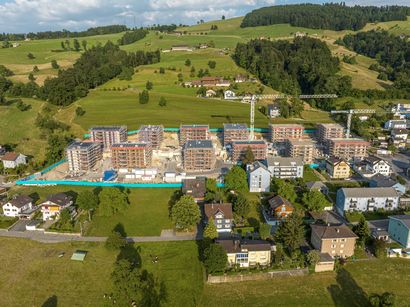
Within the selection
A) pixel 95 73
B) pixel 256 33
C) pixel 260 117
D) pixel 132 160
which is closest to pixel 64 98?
pixel 95 73

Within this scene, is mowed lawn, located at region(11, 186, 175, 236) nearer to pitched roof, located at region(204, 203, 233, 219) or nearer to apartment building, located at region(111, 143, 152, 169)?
pitched roof, located at region(204, 203, 233, 219)

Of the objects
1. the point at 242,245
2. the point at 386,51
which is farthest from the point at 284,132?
the point at 386,51

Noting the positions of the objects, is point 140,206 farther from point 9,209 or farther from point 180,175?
point 9,209

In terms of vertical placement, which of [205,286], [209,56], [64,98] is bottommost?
[205,286]

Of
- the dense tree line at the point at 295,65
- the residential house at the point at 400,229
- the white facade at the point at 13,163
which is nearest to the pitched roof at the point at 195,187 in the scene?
the residential house at the point at 400,229

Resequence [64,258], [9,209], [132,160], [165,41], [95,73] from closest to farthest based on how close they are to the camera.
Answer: [64,258], [9,209], [132,160], [95,73], [165,41]

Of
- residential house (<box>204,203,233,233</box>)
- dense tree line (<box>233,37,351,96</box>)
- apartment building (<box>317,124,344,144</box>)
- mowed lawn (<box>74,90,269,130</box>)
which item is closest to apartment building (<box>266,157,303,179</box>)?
residential house (<box>204,203,233,233</box>)
